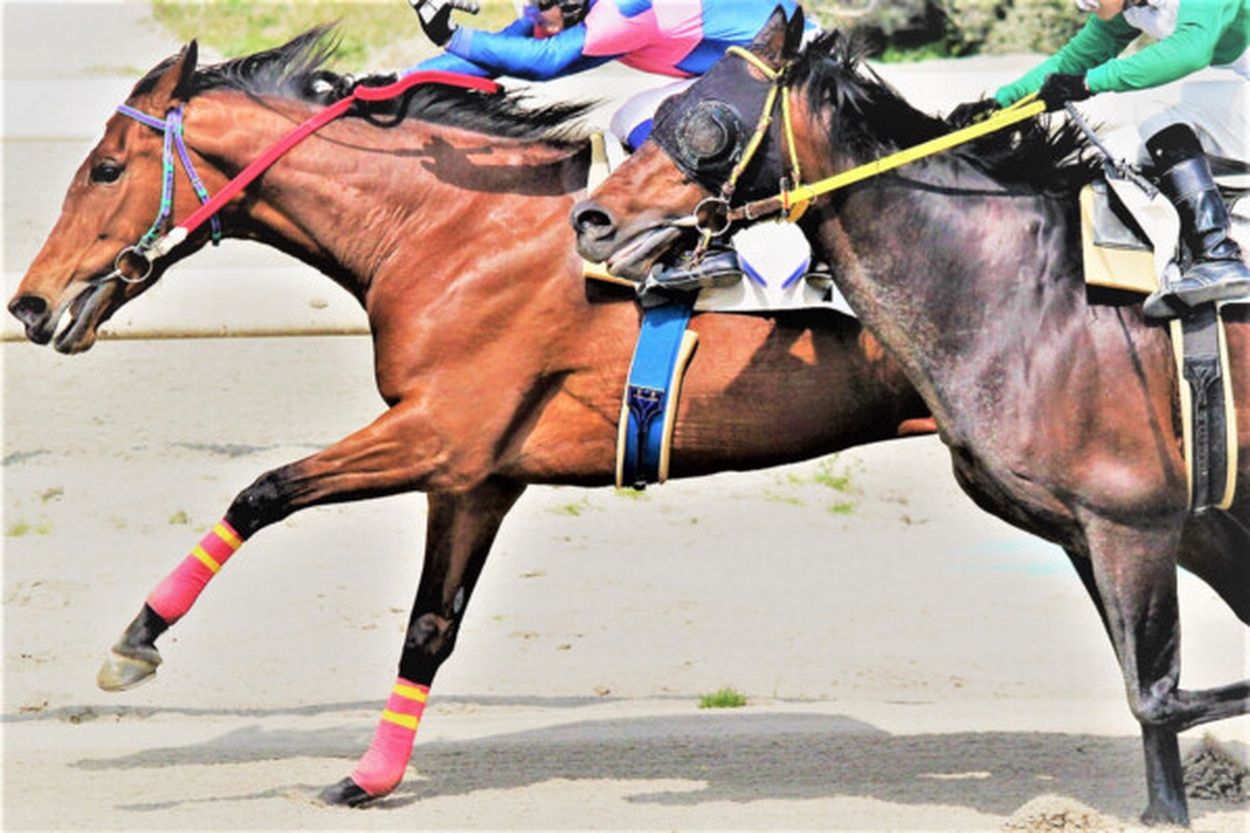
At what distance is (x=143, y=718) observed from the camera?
717 cm

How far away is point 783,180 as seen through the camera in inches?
211

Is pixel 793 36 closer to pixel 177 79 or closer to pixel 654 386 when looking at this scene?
pixel 654 386

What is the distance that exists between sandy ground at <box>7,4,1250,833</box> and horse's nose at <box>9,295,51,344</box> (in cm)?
120

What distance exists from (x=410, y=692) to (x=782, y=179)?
5.87ft

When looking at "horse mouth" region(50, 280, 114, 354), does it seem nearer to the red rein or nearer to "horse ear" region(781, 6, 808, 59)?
the red rein

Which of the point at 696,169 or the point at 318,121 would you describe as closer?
the point at 696,169

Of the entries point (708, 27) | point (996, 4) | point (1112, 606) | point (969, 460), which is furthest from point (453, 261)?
point (996, 4)

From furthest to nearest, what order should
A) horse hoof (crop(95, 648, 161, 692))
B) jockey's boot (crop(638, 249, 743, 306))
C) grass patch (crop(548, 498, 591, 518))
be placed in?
grass patch (crop(548, 498, 591, 518))
horse hoof (crop(95, 648, 161, 692))
jockey's boot (crop(638, 249, 743, 306))

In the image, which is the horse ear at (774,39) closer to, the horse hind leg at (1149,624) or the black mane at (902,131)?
Answer: the black mane at (902,131)

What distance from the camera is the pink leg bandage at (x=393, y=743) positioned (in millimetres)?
6133

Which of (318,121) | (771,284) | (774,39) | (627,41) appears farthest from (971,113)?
(318,121)

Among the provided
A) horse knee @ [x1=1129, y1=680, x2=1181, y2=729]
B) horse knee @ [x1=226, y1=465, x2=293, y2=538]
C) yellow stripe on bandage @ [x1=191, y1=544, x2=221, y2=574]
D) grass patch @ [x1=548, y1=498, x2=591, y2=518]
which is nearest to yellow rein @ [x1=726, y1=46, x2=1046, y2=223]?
horse knee @ [x1=1129, y1=680, x2=1181, y2=729]

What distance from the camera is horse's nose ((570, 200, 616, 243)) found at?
17.4 feet

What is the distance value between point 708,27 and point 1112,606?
188 cm
